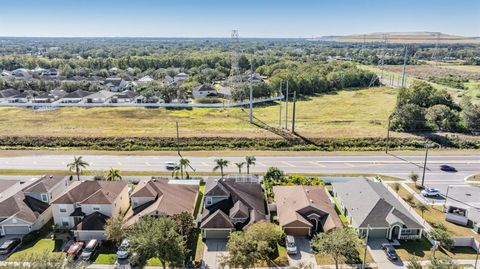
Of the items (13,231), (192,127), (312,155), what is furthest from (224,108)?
(13,231)

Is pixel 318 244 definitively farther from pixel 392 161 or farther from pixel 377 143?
pixel 377 143

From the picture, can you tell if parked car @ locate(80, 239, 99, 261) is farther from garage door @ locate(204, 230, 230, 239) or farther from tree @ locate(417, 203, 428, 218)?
tree @ locate(417, 203, 428, 218)

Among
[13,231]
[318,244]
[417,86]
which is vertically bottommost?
[13,231]

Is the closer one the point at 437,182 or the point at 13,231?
the point at 13,231

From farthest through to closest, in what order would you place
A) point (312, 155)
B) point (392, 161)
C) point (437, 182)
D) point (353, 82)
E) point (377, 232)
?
point (353, 82) → point (312, 155) → point (392, 161) → point (437, 182) → point (377, 232)

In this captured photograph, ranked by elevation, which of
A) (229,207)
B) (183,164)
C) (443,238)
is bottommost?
(443,238)

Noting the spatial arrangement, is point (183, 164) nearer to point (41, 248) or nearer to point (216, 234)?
point (216, 234)

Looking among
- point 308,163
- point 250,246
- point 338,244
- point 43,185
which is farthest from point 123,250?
point 308,163
